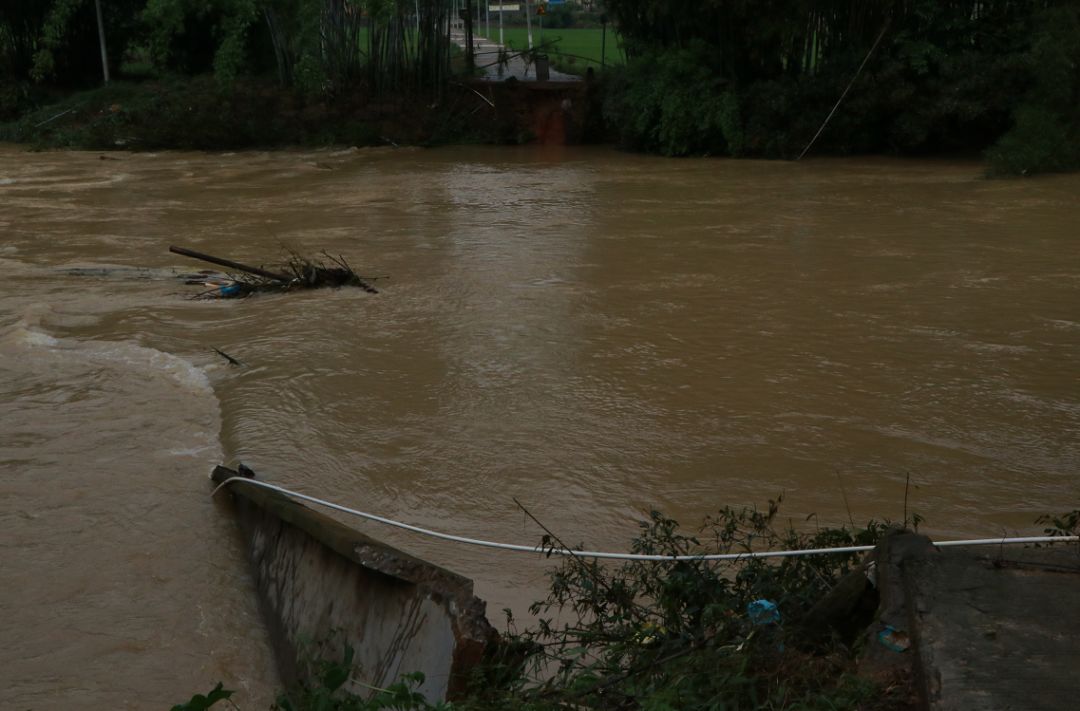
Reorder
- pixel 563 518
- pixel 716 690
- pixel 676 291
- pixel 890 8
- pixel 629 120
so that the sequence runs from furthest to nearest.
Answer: pixel 629 120
pixel 890 8
pixel 676 291
pixel 563 518
pixel 716 690

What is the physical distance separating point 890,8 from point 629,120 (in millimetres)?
4848

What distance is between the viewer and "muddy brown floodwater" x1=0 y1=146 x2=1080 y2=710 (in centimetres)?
536

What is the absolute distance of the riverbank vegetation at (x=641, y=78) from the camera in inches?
743

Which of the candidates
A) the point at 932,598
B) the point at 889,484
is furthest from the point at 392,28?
the point at 932,598

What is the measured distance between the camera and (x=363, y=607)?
4.18 meters

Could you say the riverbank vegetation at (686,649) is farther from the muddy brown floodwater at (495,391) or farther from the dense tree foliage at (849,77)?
the dense tree foliage at (849,77)

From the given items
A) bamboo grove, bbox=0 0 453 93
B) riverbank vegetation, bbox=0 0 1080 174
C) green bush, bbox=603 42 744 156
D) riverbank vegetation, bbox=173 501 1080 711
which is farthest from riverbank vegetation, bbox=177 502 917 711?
bamboo grove, bbox=0 0 453 93

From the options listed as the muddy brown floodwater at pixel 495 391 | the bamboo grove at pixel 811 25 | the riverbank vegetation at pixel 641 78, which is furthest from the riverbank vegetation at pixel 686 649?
the bamboo grove at pixel 811 25

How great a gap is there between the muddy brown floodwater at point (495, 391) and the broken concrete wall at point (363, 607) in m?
0.22

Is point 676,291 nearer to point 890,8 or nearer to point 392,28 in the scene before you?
point 890,8

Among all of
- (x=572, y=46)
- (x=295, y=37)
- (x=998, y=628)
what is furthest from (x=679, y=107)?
(x=572, y=46)

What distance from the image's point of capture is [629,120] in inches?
842

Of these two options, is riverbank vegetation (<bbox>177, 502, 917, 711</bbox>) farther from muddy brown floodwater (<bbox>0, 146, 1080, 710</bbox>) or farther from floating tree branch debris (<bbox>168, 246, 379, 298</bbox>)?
floating tree branch debris (<bbox>168, 246, 379, 298</bbox>)

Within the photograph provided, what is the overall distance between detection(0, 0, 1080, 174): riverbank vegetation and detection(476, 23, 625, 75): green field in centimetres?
340
